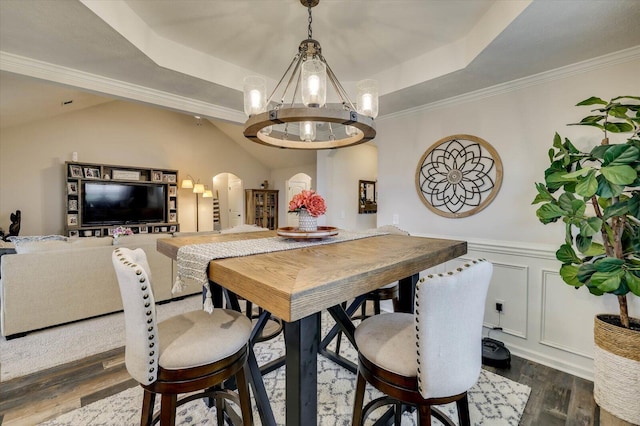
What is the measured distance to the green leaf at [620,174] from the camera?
134 centimetres

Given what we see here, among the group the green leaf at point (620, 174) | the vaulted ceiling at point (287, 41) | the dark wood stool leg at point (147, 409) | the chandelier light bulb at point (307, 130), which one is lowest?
the dark wood stool leg at point (147, 409)

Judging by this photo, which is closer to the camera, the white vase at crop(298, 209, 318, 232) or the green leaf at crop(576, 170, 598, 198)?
the green leaf at crop(576, 170, 598, 198)

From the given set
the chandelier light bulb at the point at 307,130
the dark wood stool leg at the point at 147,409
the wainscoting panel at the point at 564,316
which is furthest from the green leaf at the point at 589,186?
the dark wood stool leg at the point at 147,409

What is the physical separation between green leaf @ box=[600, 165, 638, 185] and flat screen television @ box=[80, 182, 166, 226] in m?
7.14

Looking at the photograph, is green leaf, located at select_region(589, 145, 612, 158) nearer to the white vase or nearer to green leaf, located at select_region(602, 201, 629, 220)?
green leaf, located at select_region(602, 201, 629, 220)

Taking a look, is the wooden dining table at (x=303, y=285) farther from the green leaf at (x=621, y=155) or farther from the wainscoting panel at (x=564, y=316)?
the wainscoting panel at (x=564, y=316)

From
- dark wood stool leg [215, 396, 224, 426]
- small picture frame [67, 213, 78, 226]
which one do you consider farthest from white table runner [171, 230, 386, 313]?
small picture frame [67, 213, 78, 226]

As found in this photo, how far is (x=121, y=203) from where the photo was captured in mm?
5887

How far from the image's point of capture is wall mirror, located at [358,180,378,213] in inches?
196

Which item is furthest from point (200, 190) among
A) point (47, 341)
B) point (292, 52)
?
point (292, 52)

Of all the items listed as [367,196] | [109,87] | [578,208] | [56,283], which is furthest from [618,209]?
[56,283]

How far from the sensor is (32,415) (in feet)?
5.48

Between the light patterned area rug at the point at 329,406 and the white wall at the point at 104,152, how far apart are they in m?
5.08

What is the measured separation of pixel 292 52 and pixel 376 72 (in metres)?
0.90
